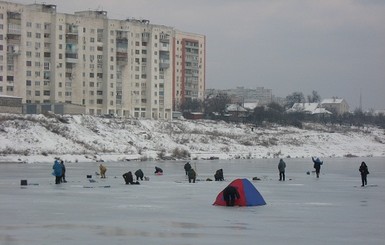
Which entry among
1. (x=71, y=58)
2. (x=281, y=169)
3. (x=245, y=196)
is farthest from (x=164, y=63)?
(x=245, y=196)

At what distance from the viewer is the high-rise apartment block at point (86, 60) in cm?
11950

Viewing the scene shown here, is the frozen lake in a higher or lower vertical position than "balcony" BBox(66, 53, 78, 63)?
lower

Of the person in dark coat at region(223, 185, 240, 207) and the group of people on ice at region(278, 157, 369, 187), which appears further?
the group of people on ice at region(278, 157, 369, 187)

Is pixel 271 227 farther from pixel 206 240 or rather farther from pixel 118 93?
pixel 118 93

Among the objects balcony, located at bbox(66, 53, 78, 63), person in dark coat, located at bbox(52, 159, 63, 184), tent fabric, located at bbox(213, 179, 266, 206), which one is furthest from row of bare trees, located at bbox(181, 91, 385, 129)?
tent fabric, located at bbox(213, 179, 266, 206)

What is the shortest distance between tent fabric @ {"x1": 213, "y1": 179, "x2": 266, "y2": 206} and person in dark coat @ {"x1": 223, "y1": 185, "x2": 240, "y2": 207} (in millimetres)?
151

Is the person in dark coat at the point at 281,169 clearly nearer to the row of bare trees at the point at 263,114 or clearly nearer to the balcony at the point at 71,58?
the balcony at the point at 71,58

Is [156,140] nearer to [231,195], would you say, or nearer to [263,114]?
[263,114]

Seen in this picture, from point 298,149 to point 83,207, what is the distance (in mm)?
92269

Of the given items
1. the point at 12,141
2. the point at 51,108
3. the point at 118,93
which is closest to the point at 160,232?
the point at 12,141

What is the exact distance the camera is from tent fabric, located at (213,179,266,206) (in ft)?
98.8

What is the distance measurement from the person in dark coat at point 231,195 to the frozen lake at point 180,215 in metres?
0.74

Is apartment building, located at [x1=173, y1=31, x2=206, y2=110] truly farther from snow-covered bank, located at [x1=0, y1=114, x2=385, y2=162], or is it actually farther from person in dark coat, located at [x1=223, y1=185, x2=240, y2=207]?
person in dark coat, located at [x1=223, y1=185, x2=240, y2=207]

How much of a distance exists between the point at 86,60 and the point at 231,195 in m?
104
